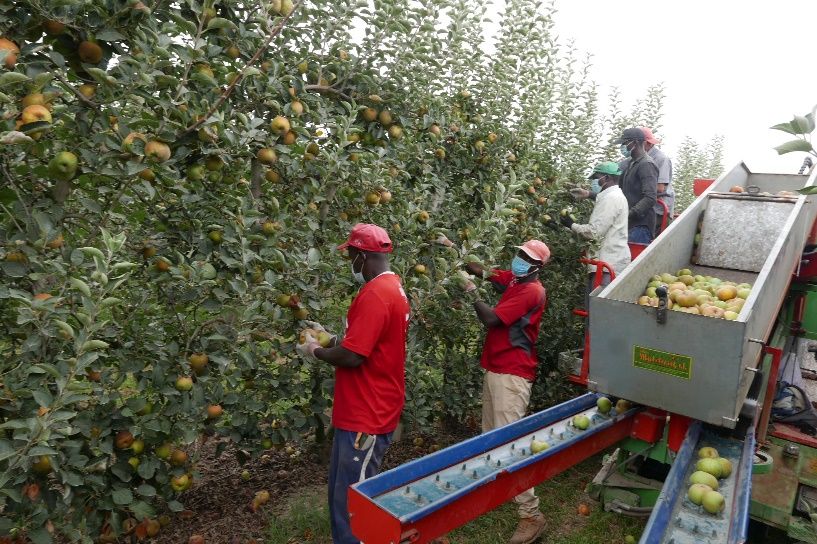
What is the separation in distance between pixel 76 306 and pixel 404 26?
2.54 meters

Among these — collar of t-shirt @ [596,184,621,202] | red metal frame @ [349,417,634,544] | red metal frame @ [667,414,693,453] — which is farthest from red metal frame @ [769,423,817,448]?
collar of t-shirt @ [596,184,621,202]

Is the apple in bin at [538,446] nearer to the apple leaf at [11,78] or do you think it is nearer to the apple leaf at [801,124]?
the apple leaf at [801,124]

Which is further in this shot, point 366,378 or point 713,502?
point 366,378

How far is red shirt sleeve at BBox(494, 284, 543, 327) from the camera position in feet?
14.0

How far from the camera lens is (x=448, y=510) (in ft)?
7.07

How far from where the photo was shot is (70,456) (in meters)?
2.40

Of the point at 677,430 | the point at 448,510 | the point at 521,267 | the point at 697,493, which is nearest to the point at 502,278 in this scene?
the point at 521,267

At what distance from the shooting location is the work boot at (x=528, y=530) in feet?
13.6

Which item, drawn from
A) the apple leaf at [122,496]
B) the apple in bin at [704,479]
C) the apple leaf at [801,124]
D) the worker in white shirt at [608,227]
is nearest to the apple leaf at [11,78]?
the apple leaf at [122,496]

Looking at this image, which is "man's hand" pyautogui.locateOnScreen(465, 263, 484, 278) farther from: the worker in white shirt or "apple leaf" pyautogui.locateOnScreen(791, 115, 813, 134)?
"apple leaf" pyautogui.locateOnScreen(791, 115, 813, 134)

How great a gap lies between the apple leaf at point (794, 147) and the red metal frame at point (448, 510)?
1545 mm

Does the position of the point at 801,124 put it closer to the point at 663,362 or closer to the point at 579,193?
the point at 663,362

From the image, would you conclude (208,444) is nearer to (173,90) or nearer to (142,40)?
(173,90)

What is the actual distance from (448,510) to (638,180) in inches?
192
